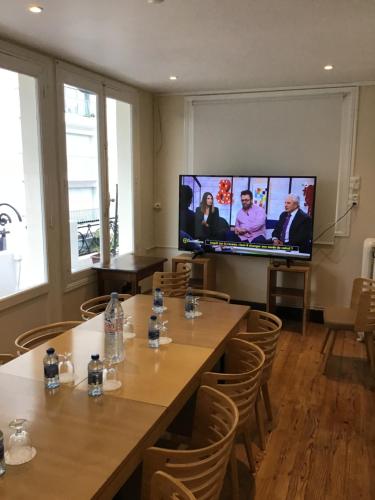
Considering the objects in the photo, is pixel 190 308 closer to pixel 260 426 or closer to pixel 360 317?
pixel 260 426

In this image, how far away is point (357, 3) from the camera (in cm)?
249

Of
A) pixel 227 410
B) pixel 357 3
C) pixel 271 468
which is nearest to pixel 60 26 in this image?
Result: pixel 357 3

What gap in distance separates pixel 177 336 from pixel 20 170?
212 cm

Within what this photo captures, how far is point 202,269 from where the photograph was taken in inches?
210

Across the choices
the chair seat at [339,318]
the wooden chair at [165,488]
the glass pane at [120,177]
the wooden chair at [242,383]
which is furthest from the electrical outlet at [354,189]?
the wooden chair at [165,488]

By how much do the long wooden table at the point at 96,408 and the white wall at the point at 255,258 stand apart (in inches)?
106

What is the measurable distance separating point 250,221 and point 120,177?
1.54 metres

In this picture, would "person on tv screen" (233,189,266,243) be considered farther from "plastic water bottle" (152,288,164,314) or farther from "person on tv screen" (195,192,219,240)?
"plastic water bottle" (152,288,164,314)

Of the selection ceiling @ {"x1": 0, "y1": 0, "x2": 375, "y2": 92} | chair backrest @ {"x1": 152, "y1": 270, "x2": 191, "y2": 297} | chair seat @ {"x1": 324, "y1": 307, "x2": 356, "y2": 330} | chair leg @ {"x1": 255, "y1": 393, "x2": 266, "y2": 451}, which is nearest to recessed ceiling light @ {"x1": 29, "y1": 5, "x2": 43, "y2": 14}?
ceiling @ {"x1": 0, "y1": 0, "x2": 375, "y2": 92}

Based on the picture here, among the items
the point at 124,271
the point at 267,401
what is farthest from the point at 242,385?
the point at 124,271

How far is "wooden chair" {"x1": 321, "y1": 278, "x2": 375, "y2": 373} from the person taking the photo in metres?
3.54

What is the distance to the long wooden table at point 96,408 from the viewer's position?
1.32 meters

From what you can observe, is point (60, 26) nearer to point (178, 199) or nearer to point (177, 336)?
point (177, 336)

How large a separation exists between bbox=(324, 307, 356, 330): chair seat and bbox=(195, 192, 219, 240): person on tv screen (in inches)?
63.3
